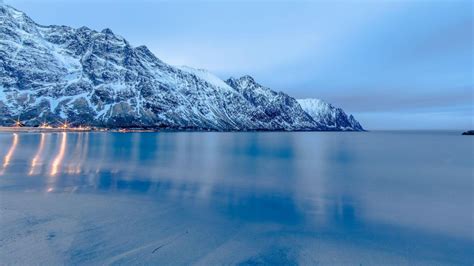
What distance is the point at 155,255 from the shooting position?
39.1ft

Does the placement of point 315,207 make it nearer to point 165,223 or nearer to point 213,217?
point 213,217

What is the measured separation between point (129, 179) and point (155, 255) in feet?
70.5

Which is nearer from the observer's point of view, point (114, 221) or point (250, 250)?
point (250, 250)

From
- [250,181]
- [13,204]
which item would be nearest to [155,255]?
[13,204]

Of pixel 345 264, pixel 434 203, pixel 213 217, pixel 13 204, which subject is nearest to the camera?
pixel 345 264

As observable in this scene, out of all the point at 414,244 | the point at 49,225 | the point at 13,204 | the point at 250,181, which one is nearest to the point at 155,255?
the point at 49,225

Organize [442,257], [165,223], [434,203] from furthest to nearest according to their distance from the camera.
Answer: [434,203] < [165,223] < [442,257]

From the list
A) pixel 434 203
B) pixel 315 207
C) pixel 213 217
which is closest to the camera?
pixel 213 217

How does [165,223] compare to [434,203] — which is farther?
[434,203]

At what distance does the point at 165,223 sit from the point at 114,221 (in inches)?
110

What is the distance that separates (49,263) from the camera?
35.9ft

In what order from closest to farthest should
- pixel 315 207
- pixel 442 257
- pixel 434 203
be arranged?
pixel 442 257
pixel 315 207
pixel 434 203

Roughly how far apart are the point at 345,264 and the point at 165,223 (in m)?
9.34

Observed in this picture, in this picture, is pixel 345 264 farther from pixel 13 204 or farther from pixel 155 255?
pixel 13 204
